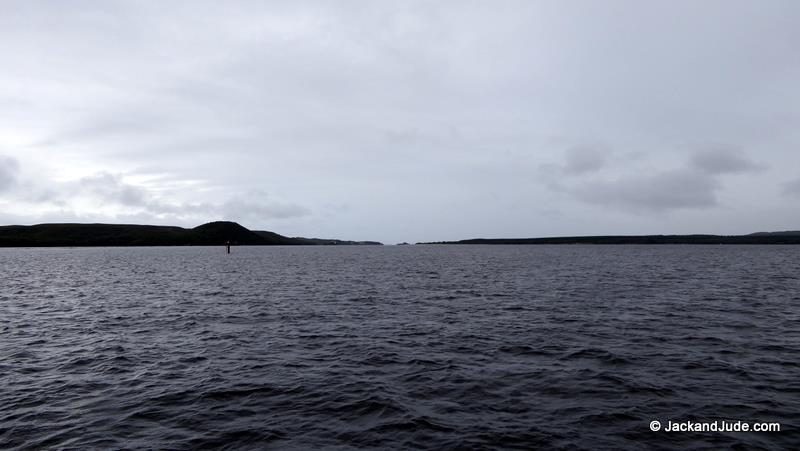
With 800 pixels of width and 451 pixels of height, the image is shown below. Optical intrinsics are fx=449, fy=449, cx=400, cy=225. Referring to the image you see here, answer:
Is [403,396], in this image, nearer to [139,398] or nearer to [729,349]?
[139,398]

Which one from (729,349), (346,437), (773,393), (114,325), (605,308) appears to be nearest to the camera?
(346,437)

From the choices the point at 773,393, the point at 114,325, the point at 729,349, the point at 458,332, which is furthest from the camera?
the point at 114,325

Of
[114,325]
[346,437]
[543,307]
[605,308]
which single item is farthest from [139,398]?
[605,308]

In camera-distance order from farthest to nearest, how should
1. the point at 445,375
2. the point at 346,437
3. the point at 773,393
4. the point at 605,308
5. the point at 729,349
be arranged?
the point at 605,308 < the point at 729,349 < the point at 445,375 < the point at 773,393 < the point at 346,437

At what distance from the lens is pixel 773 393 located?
1891 centimetres

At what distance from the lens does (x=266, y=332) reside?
105 ft

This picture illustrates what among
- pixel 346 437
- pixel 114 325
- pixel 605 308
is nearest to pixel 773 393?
pixel 346 437

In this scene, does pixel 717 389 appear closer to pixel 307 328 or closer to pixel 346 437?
pixel 346 437

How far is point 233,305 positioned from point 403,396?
31.3 metres

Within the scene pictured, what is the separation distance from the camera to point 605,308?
41.7 meters

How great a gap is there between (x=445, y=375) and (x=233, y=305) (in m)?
30.4

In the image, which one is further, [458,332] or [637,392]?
[458,332]

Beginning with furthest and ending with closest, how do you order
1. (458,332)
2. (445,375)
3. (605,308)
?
(605,308) < (458,332) < (445,375)

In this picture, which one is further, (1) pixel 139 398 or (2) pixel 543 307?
(2) pixel 543 307
